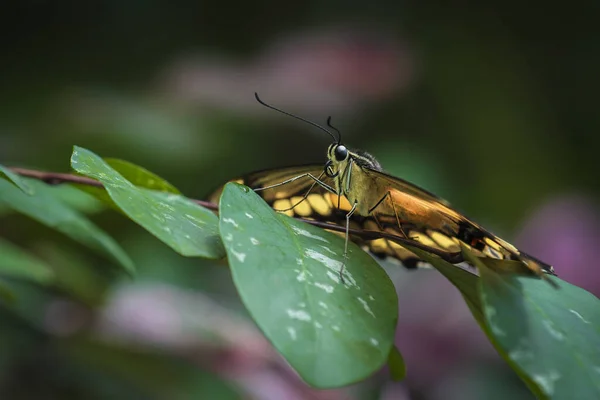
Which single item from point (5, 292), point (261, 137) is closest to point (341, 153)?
point (5, 292)

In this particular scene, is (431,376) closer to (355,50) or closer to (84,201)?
(84,201)

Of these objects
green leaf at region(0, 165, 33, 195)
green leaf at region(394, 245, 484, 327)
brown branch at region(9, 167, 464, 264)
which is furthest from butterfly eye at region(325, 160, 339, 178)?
green leaf at region(0, 165, 33, 195)

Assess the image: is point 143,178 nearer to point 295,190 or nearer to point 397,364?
point 295,190

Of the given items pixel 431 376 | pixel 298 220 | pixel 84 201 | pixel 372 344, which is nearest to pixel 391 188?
pixel 298 220

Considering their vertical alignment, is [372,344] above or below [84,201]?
above

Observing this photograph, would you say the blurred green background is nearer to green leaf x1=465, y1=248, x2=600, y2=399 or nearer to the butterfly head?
the butterfly head

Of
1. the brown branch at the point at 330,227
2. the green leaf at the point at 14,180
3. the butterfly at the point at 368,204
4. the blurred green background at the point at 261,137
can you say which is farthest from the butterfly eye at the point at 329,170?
the blurred green background at the point at 261,137

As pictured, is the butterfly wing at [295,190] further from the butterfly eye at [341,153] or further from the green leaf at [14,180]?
the green leaf at [14,180]
